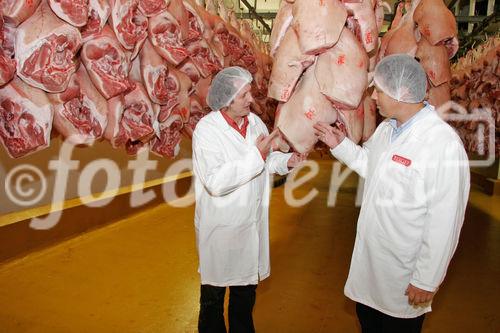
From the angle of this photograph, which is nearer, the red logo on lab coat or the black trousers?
the red logo on lab coat

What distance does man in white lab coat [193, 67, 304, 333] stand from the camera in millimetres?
2494

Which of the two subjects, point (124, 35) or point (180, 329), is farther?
point (180, 329)

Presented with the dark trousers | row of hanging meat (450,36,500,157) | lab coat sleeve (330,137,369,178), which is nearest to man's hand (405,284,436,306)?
the dark trousers

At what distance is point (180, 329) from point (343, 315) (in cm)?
130

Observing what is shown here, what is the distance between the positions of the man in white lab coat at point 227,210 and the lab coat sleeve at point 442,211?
0.78 m

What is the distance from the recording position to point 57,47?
198 cm

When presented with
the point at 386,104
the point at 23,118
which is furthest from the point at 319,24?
the point at 23,118

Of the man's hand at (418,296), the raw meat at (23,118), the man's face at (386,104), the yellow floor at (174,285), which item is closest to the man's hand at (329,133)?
the man's face at (386,104)

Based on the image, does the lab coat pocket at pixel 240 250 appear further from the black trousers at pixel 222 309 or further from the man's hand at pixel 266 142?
the man's hand at pixel 266 142

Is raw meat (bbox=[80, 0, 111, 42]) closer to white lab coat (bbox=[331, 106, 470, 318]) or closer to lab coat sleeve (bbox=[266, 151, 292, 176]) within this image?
lab coat sleeve (bbox=[266, 151, 292, 176])

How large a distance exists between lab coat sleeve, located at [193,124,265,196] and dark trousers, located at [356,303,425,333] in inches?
39.6

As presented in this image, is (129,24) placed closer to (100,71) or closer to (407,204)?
(100,71)

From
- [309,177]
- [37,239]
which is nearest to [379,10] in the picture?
[37,239]

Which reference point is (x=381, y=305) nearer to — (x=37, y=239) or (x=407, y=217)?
(x=407, y=217)
